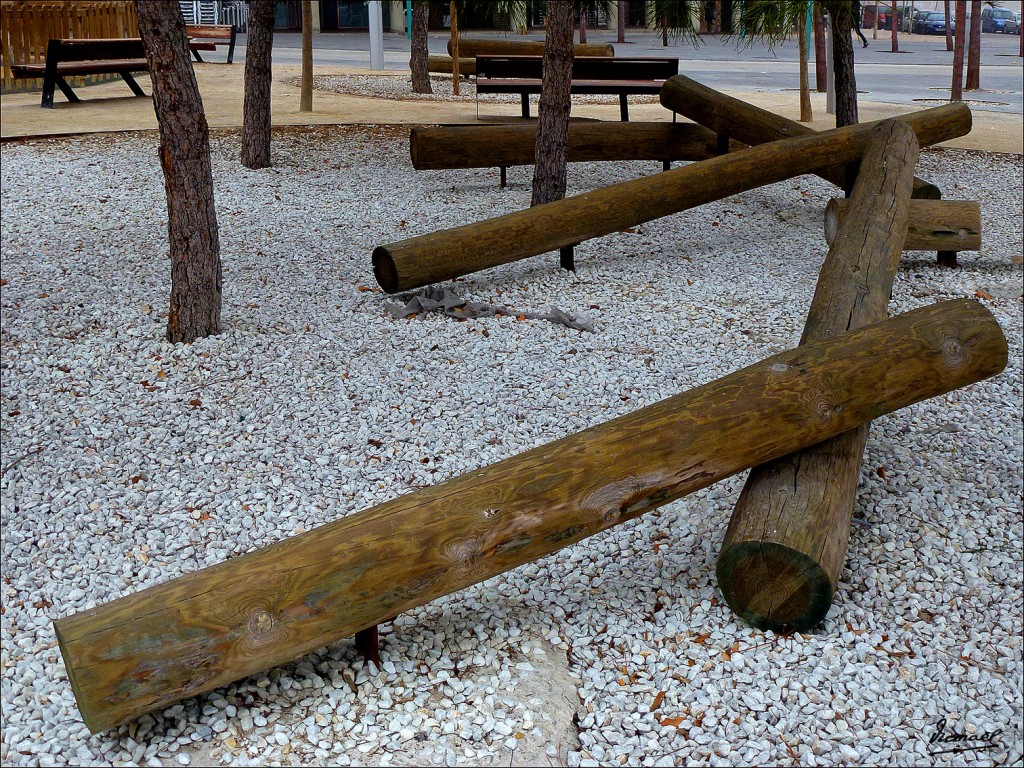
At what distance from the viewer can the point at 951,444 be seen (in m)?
4.16

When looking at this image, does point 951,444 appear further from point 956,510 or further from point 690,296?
point 690,296

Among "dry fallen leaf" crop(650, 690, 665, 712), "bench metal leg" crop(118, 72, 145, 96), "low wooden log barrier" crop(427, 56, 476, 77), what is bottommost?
Result: "dry fallen leaf" crop(650, 690, 665, 712)

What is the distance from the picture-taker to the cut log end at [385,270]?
220 inches

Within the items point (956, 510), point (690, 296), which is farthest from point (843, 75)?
point (956, 510)

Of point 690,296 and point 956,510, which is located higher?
point 690,296

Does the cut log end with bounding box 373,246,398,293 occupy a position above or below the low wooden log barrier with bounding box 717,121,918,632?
above

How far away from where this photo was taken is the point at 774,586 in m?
2.87

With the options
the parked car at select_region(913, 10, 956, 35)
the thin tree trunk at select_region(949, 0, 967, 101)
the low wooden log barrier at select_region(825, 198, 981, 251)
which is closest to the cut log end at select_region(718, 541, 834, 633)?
the low wooden log barrier at select_region(825, 198, 981, 251)

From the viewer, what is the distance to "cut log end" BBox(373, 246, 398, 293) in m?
5.58

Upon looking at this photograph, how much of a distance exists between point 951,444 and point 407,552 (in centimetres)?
259

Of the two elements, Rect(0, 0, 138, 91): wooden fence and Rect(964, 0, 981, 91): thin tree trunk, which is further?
Rect(964, 0, 981, 91): thin tree trunk

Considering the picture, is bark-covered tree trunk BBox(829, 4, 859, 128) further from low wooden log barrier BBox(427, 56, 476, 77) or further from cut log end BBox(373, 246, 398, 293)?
low wooden log barrier BBox(427, 56, 476, 77)

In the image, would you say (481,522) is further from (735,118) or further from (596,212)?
(735,118)

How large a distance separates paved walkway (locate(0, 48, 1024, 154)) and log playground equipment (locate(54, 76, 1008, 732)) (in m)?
8.47
